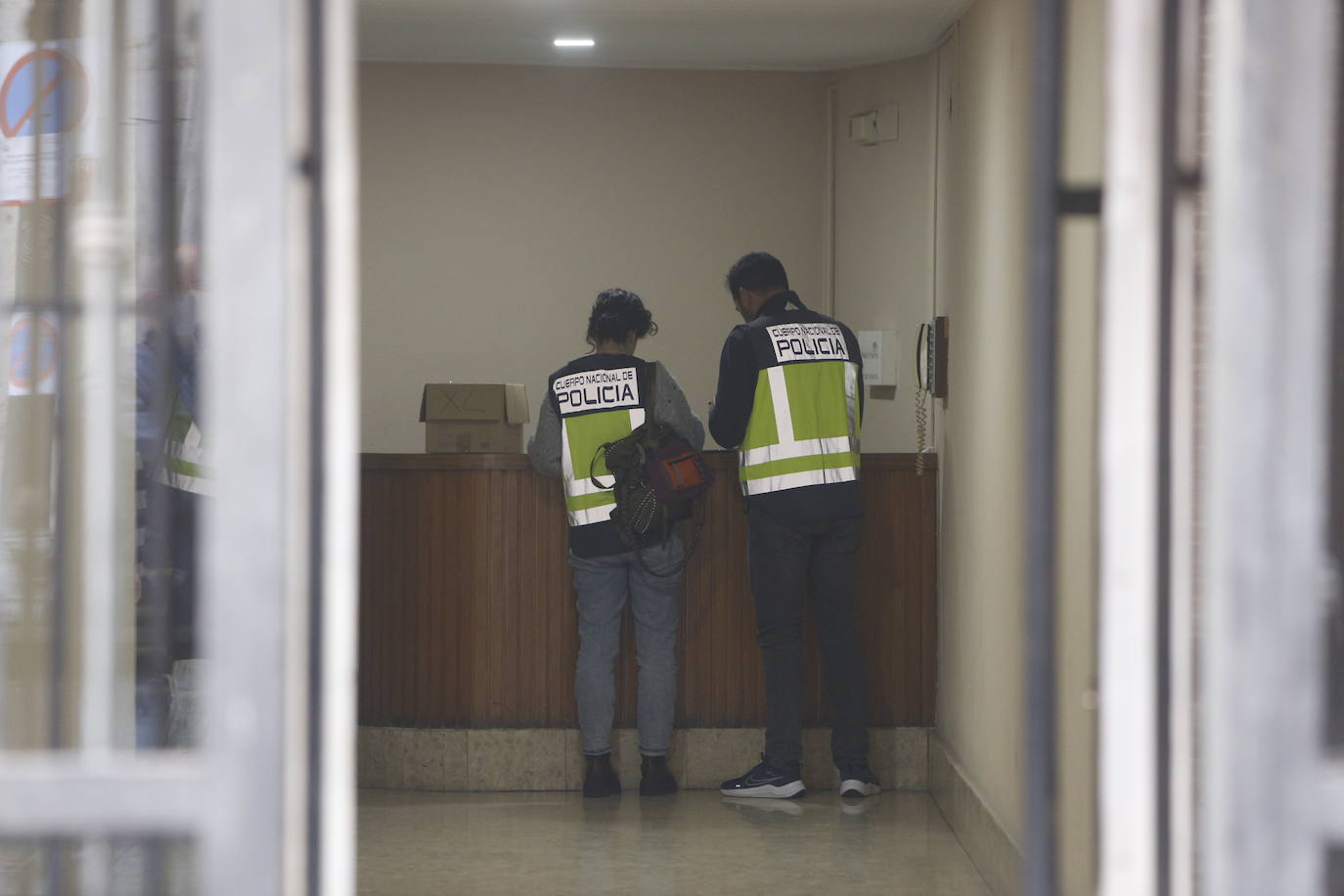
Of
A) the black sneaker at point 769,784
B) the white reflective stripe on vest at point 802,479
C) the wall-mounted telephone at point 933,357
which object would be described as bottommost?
the black sneaker at point 769,784

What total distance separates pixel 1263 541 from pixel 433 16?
4285mm

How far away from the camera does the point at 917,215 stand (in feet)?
16.4

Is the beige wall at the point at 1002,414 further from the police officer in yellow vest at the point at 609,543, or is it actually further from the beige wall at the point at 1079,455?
the police officer in yellow vest at the point at 609,543

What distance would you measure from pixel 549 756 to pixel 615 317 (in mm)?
1433

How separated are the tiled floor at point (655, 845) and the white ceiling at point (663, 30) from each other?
2.53m

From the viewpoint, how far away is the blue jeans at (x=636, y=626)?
4.30 meters

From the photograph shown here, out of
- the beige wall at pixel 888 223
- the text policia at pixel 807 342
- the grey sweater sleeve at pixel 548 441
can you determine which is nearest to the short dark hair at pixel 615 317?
the grey sweater sleeve at pixel 548 441

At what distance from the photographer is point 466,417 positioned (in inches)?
188

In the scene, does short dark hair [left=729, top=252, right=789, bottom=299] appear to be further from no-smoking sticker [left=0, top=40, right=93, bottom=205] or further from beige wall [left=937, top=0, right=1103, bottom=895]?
no-smoking sticker [left=0, top=40, right=93, bottom=205]

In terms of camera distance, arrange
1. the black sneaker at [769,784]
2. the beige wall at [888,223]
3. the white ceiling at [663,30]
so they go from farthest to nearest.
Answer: the beige wall at [888,223] < the white ceiling at [663,30] < the black sneaker at [769,784]

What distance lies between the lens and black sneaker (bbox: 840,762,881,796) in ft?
14.1

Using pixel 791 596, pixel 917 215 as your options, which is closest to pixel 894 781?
pixel 791 596

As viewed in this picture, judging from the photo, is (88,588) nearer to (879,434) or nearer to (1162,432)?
(1162,432)

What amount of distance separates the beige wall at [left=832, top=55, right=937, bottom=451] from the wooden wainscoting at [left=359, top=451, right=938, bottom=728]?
89 centimetres
